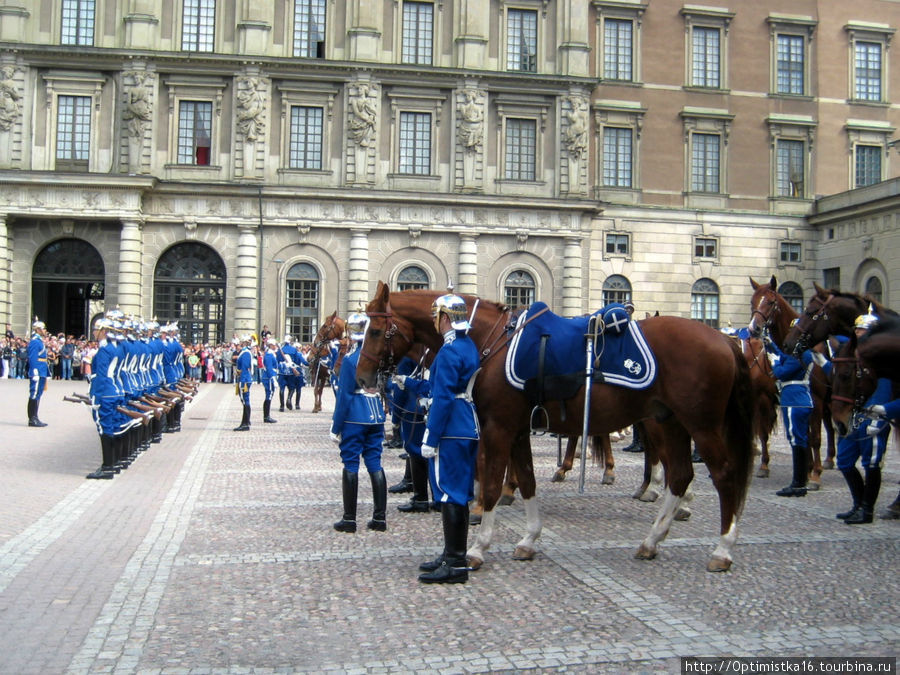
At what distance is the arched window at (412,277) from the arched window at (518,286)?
11.8ft

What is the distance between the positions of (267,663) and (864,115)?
4444cm

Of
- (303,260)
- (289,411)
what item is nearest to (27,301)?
(303,260)

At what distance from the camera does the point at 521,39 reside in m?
39.5

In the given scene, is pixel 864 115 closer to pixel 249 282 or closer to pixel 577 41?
pixel 577 41

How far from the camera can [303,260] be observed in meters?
37.6

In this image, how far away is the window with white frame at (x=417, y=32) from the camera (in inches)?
1519

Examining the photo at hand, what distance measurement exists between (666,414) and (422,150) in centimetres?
3181

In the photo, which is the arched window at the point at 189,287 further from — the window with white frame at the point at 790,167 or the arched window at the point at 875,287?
the arched window at the point at 875,287

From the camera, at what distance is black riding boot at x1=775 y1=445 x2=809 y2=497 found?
11898 mm

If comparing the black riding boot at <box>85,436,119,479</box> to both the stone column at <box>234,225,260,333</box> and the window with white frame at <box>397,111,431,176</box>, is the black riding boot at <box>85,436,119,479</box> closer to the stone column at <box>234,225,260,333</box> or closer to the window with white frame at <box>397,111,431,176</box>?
the stone column at <box>234,225,260,333</box>

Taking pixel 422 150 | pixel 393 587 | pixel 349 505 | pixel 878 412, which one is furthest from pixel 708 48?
pixel 393 587

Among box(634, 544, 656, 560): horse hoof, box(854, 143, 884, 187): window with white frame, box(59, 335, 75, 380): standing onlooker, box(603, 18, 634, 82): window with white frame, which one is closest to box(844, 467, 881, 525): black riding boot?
box(634, 544, 656, 560): horse hoof

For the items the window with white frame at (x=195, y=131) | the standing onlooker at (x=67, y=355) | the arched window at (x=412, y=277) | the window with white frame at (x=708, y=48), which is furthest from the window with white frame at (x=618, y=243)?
the standing onlooker at (x=67, y=355)

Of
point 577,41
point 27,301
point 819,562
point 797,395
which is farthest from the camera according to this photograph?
point 577,41
